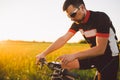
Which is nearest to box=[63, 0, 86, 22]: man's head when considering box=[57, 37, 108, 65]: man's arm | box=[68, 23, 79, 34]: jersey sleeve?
box=[57, 37, 108, 65]: man's arm

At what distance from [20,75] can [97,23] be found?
18.3 ft

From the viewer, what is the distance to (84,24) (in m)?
5.12

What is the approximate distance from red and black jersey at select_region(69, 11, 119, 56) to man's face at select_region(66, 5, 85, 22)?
0.80 ft

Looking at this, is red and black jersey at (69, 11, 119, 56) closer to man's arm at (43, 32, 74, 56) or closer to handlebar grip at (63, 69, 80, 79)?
man's arm at (43, 32, 74, 56)

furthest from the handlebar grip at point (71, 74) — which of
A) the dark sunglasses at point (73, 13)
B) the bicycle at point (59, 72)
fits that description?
the dark sunglasses at point (73, 13)

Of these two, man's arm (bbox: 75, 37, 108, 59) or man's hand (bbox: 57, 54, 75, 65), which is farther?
man's arm (bbox: 75, 37, 108, 59)

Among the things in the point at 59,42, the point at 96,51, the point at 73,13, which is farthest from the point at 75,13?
the point at 59,42

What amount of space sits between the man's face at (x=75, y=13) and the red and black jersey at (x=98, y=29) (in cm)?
24

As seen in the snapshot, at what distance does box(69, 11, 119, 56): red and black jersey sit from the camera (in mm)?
4715

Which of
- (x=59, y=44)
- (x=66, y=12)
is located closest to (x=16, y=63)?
(x=59, y=44)

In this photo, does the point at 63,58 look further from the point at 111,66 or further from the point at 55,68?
the point at 111,66

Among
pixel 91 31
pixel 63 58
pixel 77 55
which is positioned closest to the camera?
pixel 63 58

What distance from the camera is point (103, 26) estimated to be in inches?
185

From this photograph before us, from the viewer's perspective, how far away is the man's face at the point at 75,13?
4.61m
